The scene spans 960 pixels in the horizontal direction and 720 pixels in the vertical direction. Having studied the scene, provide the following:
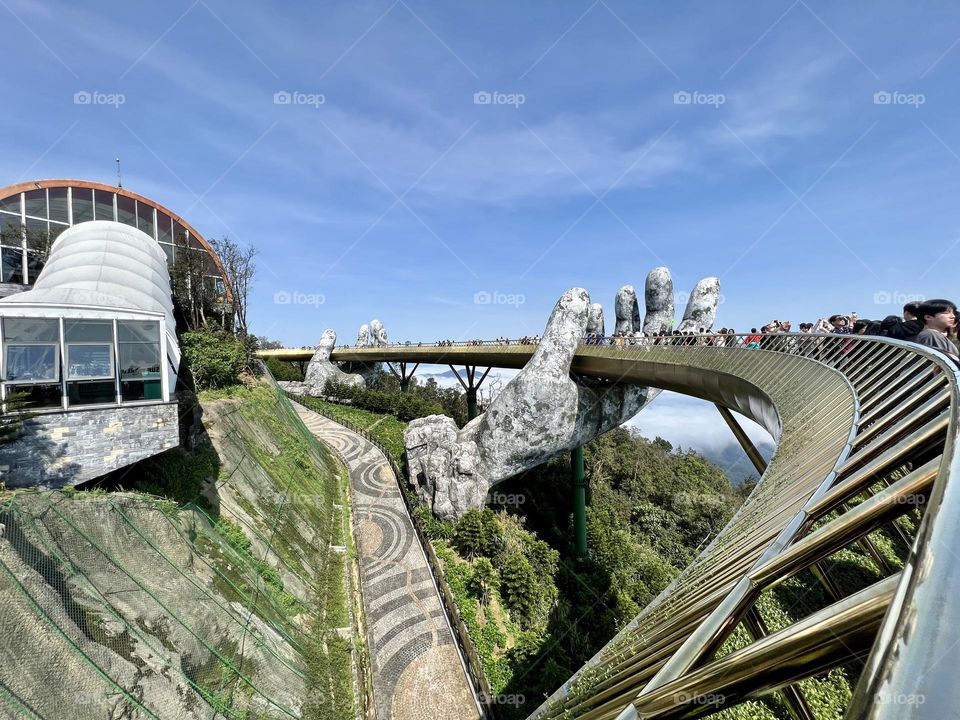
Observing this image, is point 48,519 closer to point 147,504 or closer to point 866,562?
point 147,504

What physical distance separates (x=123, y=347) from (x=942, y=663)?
13646 mm

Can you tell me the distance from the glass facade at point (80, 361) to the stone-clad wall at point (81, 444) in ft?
1.23

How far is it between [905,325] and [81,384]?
656 inches

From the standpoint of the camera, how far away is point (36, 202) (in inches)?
925

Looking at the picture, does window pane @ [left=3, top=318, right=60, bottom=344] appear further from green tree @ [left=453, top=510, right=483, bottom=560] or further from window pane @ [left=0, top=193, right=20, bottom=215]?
window pane @ [left=0, top=193, right=20, bottom=215]

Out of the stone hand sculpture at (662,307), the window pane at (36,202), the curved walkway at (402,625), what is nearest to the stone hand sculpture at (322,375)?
the window pane at (36,202)

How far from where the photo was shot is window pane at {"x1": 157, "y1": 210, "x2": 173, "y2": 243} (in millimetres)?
28156

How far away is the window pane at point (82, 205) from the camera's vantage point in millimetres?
24906

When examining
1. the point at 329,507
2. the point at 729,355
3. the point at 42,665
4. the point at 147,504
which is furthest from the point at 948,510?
the point at 329,507

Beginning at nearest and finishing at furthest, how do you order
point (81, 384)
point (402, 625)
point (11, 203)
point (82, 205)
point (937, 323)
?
point (937, 323) → point (81, 384) → point (402, 625) → point (11, 203) → point (82, 205)

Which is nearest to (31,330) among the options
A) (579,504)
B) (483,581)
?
(483,581)

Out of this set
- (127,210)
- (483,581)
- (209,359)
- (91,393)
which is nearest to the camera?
(91,393)

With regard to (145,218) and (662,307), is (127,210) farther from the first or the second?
(662,307)

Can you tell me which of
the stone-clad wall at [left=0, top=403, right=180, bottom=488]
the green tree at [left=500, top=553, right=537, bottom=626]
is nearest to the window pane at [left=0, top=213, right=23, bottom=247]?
the stone-clad wall at [left=0, top=403, right=180, bottom=488]
